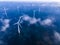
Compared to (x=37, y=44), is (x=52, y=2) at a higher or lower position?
higher

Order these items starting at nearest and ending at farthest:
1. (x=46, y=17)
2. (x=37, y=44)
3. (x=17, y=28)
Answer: (x=37, y=44), (x=17, y=28), (x=46, y=17)

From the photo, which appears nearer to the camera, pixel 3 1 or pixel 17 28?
pixel 17 28

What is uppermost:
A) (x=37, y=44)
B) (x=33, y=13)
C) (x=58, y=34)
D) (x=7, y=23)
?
(x=33, y=13)

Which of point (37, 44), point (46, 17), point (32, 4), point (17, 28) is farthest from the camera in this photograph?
point (32, 4)

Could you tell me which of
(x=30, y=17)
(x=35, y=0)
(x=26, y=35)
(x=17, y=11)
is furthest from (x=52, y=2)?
(x=26, y=35)

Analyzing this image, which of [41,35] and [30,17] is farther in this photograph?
[30,17]

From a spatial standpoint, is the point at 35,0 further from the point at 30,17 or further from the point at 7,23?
the point at 7,23

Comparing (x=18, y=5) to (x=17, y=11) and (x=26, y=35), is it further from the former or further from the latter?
(x=26, y=35)

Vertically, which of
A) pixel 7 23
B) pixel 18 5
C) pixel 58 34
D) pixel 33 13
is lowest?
pixel 58 34

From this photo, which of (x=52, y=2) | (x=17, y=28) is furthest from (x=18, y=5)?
(x=52, y=2)
